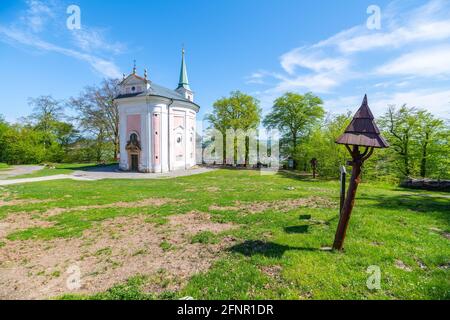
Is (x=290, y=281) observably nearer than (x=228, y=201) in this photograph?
Yes

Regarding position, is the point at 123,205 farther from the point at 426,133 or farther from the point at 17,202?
the point at 426,133

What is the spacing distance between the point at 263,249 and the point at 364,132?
3.67m

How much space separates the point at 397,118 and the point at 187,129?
27828mm

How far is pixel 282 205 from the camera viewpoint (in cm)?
961

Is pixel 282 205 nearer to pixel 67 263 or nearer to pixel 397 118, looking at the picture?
pixel 67 263

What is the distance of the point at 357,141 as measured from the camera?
468 centimetres

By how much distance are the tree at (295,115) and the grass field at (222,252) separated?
2453 centimetres

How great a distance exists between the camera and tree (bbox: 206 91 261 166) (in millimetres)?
34500

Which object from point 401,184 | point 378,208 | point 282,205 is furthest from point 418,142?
point 282,205

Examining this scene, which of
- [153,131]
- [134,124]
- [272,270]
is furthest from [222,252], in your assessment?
[134,124]

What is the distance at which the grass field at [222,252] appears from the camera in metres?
3.77

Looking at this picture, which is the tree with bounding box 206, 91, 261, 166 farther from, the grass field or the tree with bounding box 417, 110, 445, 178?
the grass field

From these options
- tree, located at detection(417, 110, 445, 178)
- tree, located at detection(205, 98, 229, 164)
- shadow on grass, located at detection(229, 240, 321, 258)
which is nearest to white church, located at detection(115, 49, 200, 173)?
tree, located at detection(205, 98, 229, 164)

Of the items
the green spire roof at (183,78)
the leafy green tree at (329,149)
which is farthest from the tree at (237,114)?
the leafy green tree at (329,149)
